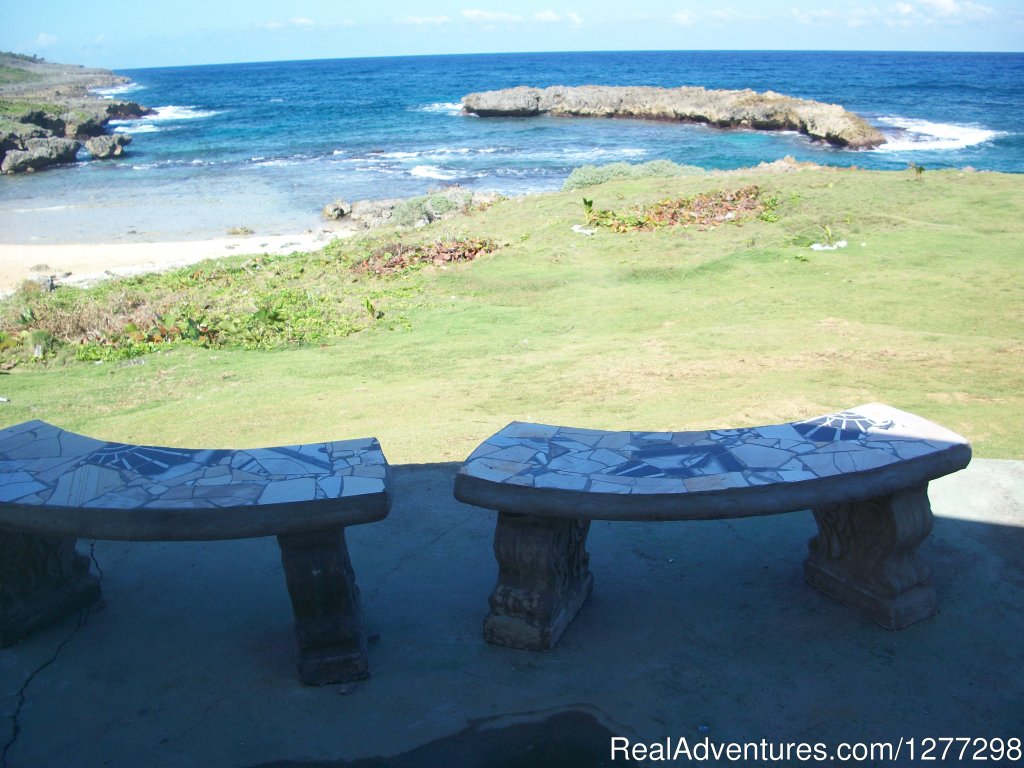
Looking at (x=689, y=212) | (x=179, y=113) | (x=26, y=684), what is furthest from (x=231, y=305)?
(x=179, y=113)

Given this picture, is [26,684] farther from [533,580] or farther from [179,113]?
[179,113]

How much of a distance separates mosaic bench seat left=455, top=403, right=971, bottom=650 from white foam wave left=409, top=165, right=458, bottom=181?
27346 millimetres

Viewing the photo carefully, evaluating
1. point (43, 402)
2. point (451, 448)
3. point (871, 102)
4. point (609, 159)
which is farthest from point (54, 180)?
point (871, 102)

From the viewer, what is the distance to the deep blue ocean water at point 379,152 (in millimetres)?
24906

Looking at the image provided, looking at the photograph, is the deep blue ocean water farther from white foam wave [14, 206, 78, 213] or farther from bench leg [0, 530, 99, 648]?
bench leg [0, 530, 99, 648]

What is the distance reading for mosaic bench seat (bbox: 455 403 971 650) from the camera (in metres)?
3.49

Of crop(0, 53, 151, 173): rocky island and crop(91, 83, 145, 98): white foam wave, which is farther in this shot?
crop(91, 83, 145, 98): white foam wave

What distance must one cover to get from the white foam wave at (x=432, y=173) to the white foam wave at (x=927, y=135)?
16223 millimetres

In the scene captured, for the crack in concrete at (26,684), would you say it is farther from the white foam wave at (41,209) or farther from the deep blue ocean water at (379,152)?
the white foam wave at (41,209)

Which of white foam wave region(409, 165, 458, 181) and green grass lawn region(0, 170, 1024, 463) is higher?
green grass lawn region(0, 170, 1024, 463)

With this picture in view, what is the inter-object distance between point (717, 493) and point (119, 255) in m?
17.6

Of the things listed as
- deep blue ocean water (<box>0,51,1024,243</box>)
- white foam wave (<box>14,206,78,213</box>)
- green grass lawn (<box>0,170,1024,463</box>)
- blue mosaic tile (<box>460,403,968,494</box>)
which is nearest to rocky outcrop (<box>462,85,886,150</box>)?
deep blue ocean water (<box>0,51,1024,243</box>)

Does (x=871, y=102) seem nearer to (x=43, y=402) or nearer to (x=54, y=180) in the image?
(x=54, y=180)

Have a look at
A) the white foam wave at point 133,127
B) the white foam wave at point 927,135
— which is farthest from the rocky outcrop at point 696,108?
the white foam wave at point 133,127
